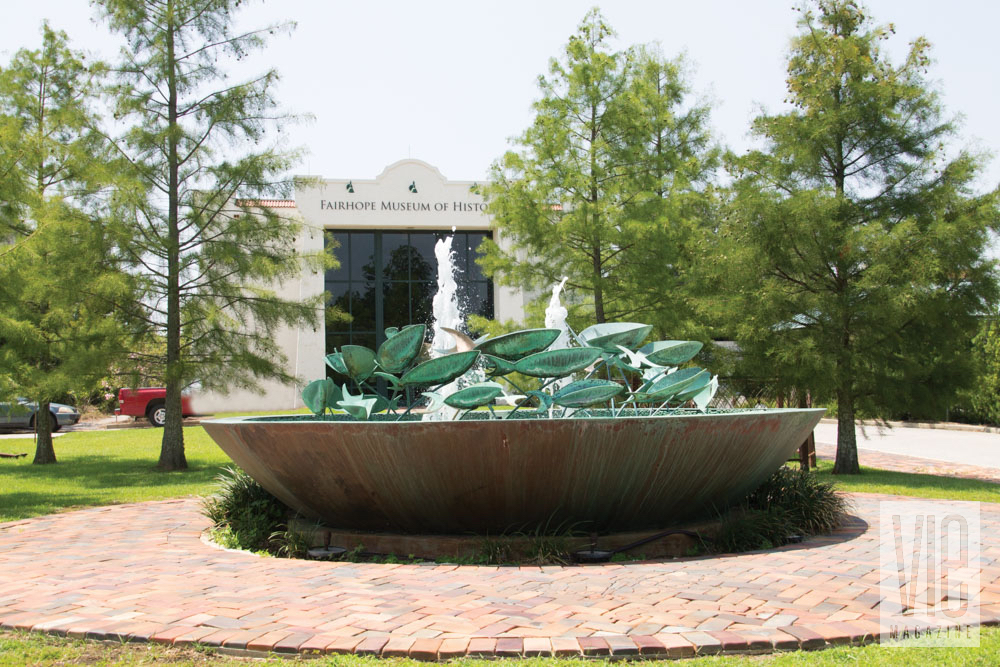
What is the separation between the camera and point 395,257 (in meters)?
30.0

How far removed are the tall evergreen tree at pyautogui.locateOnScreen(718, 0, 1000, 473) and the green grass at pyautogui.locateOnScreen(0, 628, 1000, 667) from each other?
8.89m

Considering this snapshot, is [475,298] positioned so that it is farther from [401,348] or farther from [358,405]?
[401,348]

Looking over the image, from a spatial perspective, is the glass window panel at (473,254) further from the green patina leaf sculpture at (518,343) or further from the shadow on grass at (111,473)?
the green patina leaf sculpture at (518,343)

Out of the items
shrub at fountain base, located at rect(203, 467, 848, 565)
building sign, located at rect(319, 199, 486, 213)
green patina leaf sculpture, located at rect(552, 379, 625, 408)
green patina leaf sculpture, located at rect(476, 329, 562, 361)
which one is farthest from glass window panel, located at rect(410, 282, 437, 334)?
green patina leaf sculpture, located at rect(552, 379, 625, 408)

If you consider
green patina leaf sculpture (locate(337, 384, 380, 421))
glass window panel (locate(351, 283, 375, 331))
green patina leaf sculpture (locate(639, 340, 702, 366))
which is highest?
glass window panel (locate(351, 283, 375, 331))

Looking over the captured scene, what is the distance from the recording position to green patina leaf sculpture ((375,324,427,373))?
645 centimetres

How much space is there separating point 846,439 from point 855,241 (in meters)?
3.46

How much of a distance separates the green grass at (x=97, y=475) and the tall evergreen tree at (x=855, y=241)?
9.04 metres

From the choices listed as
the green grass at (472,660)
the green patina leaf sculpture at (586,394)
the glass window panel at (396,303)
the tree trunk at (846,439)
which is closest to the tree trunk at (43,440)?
the green patina leaf sculpture at (586,394)

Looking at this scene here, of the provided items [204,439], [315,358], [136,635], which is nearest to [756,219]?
[136,635]

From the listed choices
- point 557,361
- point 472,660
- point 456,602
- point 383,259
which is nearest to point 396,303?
point 383,259

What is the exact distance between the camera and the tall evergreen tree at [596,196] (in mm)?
13523

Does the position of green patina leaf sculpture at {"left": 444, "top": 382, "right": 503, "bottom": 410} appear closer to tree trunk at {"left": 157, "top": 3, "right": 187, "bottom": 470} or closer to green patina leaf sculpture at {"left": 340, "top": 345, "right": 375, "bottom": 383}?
green patina leaf sculpture at {"left": 340, "top": 345, "right": 375, "bottom": 383}

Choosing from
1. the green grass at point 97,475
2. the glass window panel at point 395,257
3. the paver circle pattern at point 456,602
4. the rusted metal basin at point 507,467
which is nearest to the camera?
the paver circle pattern at point 456,602
